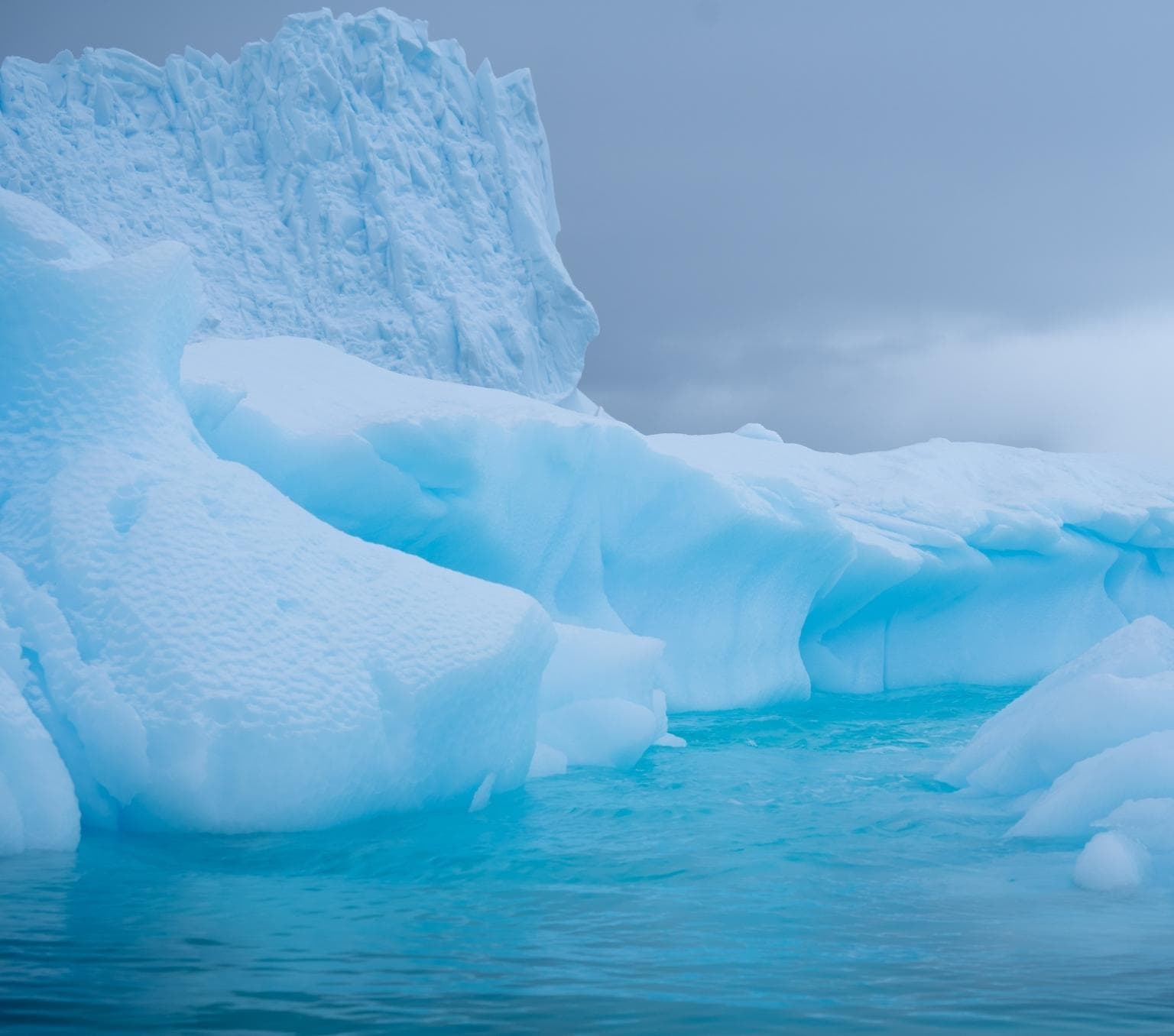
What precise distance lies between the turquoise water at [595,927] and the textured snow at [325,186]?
11.9 metres

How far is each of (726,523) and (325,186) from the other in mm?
9882

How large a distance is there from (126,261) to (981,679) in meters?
9.85

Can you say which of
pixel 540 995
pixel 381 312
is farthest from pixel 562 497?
pixel 381 312

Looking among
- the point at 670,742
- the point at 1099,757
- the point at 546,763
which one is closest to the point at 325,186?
the point at 670,742

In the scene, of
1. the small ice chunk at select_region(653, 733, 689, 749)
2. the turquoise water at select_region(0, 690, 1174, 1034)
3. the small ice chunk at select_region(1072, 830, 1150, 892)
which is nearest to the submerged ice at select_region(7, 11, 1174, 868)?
the small ice chunk at select_region(1072, 830, 1150, 892)

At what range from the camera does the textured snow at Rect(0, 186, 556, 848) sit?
445 cm

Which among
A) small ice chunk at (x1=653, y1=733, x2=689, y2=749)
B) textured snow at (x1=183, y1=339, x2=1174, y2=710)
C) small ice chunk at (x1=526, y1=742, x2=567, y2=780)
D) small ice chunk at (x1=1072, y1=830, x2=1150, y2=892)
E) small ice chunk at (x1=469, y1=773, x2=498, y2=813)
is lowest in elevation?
small ice chunk at (x1=1072, y1=830, x2=1150, y2=892)

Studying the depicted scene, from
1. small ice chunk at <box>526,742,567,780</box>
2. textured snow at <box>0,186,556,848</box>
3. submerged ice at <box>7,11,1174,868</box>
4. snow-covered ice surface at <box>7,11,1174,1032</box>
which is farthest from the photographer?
small ice chunk at <box>526,742,567,780</box>

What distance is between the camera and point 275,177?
17.0 m

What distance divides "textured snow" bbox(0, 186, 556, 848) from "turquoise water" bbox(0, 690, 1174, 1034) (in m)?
0.23

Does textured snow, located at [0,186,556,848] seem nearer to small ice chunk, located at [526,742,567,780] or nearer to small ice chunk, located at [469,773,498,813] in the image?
small ice chunk, located at [469,773,498,813]

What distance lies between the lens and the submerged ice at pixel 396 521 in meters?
4.64

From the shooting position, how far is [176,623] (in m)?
4.69

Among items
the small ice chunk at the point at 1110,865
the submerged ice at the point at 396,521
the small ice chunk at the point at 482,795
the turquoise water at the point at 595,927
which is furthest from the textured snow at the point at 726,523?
the small ice chunk at the point at 1110,865
